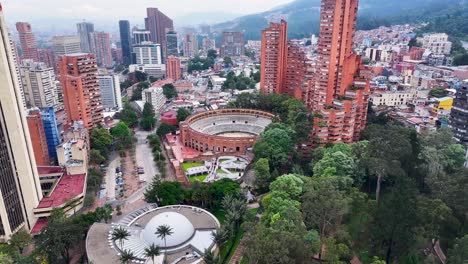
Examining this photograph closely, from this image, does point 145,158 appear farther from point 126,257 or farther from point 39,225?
point 126,257

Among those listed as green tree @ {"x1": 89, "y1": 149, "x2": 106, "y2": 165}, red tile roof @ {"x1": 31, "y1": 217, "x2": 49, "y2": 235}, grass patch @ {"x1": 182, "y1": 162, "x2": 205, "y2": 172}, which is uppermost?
green tree @ {"x1": 89, "y1": 149, "x2": 106, "y2": 165}

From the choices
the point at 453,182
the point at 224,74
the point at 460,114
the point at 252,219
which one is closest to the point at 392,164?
the point at 453,182

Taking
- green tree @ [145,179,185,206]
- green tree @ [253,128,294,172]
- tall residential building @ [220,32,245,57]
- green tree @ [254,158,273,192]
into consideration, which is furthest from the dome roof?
tall residential building @ [220,32,245,57]

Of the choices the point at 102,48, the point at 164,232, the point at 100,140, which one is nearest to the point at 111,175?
the point at 100,140

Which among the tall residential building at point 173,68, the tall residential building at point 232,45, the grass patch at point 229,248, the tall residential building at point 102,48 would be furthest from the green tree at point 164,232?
the tall residential building at point 232,45

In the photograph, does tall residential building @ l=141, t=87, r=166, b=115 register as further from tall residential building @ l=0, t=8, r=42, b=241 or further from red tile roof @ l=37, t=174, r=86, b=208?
tall residential building @ l=0, t=8, r=42, b=241

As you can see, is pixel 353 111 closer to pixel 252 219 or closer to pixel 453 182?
pixel 453 182

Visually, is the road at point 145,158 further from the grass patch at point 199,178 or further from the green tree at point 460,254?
the green tree at point 460,254
